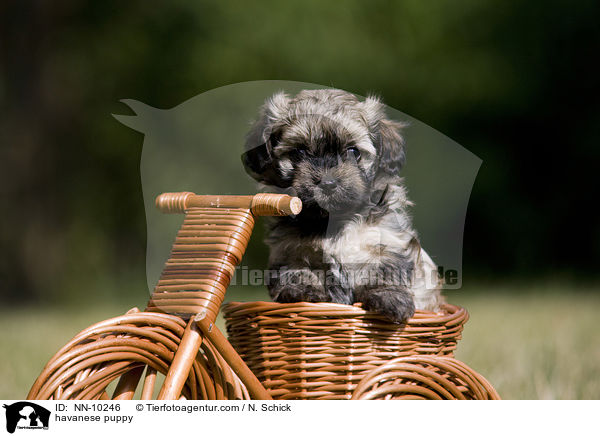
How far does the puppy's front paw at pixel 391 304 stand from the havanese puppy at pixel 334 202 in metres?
0.02

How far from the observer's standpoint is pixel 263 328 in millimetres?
1878

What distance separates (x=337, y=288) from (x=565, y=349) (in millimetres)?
1948

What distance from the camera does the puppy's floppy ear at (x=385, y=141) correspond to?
2.15 metres

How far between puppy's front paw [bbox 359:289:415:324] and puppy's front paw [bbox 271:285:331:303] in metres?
0.15

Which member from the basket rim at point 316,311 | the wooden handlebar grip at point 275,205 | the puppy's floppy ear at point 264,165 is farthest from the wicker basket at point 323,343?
the puppy's floppy ear at point 264,165

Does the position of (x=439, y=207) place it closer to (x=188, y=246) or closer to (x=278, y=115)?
(x=278, y=115)

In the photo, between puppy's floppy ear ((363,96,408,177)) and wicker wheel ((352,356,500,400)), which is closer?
wicker wheel ((352,356,500,400))

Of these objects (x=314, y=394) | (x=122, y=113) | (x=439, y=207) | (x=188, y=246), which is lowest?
(x=314, y=394)

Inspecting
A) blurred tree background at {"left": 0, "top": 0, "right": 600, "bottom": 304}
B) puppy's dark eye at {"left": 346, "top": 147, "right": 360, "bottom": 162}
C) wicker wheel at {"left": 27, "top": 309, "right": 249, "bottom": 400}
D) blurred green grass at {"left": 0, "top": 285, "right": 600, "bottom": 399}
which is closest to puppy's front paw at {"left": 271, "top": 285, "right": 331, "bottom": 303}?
wicker wheel at {"left": 27, "top": 309, "right": 249, "bottom": 400}

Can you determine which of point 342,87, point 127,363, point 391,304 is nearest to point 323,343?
point 391,304

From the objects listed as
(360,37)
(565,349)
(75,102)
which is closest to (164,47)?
(75,102)

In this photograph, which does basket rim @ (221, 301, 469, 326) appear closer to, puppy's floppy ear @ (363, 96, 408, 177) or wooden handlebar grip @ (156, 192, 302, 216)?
wooden handlebar grip @ (156, 192, 302, 216)

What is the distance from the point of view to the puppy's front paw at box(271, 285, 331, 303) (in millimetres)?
1919
